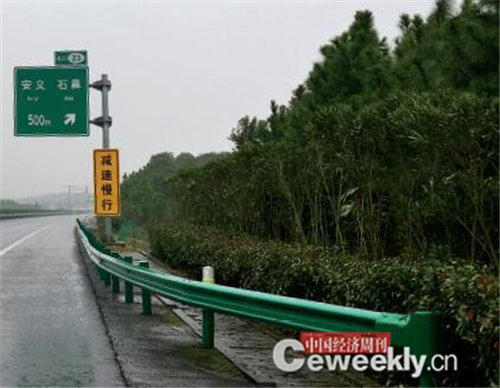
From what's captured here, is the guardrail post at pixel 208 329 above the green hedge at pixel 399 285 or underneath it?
underneath

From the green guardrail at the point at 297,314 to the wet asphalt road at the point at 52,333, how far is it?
0.93m

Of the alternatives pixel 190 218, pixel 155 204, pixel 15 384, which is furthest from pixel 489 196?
pixel 155 204

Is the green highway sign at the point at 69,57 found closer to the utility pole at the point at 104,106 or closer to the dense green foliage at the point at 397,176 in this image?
the utility pole at the point at 104,106

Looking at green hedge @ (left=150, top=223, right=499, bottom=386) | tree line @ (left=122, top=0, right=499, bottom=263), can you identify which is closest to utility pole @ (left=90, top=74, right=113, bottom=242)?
tree line @ (left=122, top=0, right=499, bottom=263)

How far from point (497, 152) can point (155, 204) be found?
3995 cm

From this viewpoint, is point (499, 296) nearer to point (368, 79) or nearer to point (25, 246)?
point (368, 79)

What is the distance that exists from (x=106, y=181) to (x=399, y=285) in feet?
52.0

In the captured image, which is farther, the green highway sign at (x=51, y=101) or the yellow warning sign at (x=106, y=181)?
the green highway sign at (x=51, y=101)

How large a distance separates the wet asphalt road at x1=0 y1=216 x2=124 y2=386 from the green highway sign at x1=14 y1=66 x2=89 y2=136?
668cm

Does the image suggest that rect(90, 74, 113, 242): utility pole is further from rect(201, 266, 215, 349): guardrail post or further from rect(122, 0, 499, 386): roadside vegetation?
rect(201, 266, 215, 349): guardrail post

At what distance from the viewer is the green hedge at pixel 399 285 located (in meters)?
5.07

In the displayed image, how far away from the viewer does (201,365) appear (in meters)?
7.00

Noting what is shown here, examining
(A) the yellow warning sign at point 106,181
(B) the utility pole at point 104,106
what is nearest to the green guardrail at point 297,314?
(A) the yellow warning sign at point 106,181

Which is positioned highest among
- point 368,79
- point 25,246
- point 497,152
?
point 368,79
